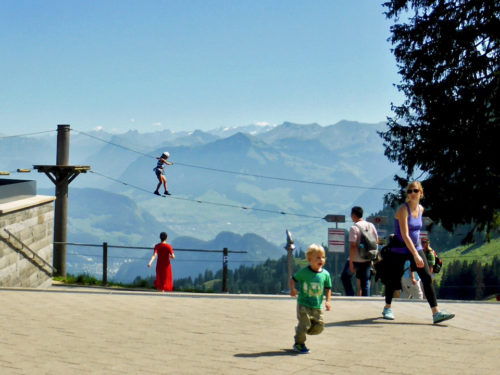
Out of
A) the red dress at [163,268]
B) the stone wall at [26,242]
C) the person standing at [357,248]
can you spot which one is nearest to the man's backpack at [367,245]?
the person standing at [357,248]

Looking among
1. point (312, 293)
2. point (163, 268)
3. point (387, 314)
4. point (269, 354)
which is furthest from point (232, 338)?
point (163, 268)

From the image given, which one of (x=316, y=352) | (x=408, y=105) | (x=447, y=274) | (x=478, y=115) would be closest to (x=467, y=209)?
(x=478, y=115)

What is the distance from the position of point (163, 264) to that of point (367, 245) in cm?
664

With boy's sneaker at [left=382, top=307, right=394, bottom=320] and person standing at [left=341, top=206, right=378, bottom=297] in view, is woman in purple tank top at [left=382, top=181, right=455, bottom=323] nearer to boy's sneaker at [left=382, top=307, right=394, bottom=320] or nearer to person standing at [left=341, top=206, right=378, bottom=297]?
boy's sneaker at [left=382, top=307, right=394, bottom=320]

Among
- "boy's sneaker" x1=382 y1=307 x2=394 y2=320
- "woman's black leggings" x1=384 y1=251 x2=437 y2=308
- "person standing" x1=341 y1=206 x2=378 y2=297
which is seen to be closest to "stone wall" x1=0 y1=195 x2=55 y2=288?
"person standing" x1=341 y1=206 x2=378 y2=297

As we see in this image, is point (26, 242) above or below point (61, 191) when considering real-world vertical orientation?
below

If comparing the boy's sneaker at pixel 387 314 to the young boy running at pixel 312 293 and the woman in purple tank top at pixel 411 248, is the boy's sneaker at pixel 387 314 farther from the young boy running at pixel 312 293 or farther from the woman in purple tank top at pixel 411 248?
the young boy running at pixel 312 293

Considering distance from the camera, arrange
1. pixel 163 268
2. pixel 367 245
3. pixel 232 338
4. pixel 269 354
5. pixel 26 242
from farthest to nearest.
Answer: pixel 26 242 → pixel 163 268 → pixel 367 245 → pixel 232 338 → pixel 269 354

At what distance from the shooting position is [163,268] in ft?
54.7

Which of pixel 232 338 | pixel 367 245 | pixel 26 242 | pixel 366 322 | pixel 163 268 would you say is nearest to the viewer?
pixel 232 338

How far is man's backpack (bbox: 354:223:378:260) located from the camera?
438 inches

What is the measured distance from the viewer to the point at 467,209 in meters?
23.6

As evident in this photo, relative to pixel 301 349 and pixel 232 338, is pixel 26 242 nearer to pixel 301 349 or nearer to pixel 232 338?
pixel 232 338

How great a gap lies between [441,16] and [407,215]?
17.4m
